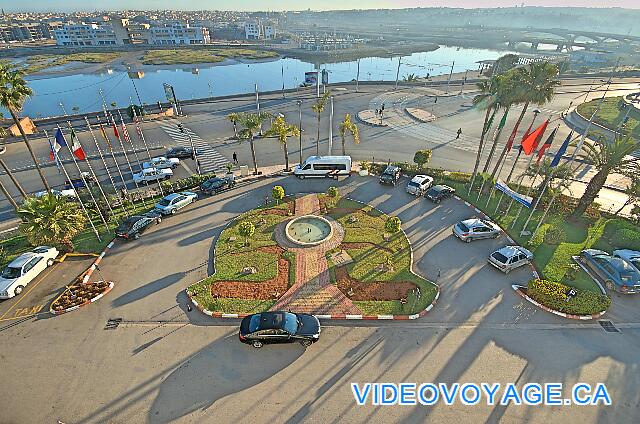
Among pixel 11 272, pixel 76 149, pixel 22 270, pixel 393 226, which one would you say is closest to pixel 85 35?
pixel 76 149

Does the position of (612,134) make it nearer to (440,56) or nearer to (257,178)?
(257,178)

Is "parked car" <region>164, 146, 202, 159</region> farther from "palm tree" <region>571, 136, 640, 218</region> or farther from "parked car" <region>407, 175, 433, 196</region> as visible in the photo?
"palm tree" <region>571, 136, 640, 218</region>

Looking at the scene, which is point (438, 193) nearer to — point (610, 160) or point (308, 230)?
point (610, 160)

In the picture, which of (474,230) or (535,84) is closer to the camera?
(474,230)

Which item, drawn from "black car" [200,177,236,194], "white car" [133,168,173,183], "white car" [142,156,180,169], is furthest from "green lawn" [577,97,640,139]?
"white car" [133,168,173,183]

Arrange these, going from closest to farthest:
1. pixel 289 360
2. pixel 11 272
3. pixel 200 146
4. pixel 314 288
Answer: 1. pixel 289 360
2. pixel 314 288
3. pixel 11 272
4. pixel 200 146

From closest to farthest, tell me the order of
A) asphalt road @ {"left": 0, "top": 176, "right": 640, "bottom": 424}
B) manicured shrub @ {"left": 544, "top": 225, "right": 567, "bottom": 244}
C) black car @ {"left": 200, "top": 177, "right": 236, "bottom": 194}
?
asphalt road @ {"left": 0, "top": 176, "right": 640, "bottom": 424} → manicured shrub @ {"left": 544, "top": 225, "right": 567, "bottom": 244} → black car @ {"left": 200, "top": 177, "right": 236, "bottom": 194}

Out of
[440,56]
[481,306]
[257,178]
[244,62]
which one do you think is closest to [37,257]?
[257,178]
